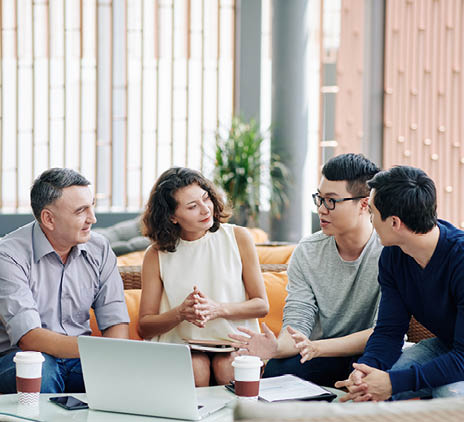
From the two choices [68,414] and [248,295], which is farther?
[248,295]

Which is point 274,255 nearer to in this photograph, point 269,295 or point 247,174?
point 269,295

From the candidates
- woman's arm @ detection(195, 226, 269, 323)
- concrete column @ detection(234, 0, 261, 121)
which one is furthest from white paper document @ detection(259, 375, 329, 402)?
concrete column @ detection(234, 0, 261, 121)

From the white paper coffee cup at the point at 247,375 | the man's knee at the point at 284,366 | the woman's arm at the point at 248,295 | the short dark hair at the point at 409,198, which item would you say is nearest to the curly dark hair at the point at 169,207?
the woman's arm at the point at 248,295

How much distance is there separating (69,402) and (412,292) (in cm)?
112

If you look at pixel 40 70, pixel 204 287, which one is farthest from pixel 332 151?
pixel 204 287

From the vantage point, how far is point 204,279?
281cm

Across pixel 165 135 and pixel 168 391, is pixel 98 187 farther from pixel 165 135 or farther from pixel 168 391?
pixel 168 391

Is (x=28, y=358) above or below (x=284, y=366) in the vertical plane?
above

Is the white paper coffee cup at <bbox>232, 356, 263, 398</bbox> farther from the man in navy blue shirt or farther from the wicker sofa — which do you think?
the wicker sofa

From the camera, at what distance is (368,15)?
7.31 meters

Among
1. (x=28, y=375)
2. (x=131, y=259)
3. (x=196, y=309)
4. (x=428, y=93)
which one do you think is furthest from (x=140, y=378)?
(x=428, y=93)

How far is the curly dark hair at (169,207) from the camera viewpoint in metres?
2.82

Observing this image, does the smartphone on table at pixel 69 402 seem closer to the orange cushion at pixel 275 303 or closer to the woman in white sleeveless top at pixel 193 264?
the woman in white sleeveless top at pixel 193 264

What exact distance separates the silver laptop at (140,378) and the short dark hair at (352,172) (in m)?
1.01
